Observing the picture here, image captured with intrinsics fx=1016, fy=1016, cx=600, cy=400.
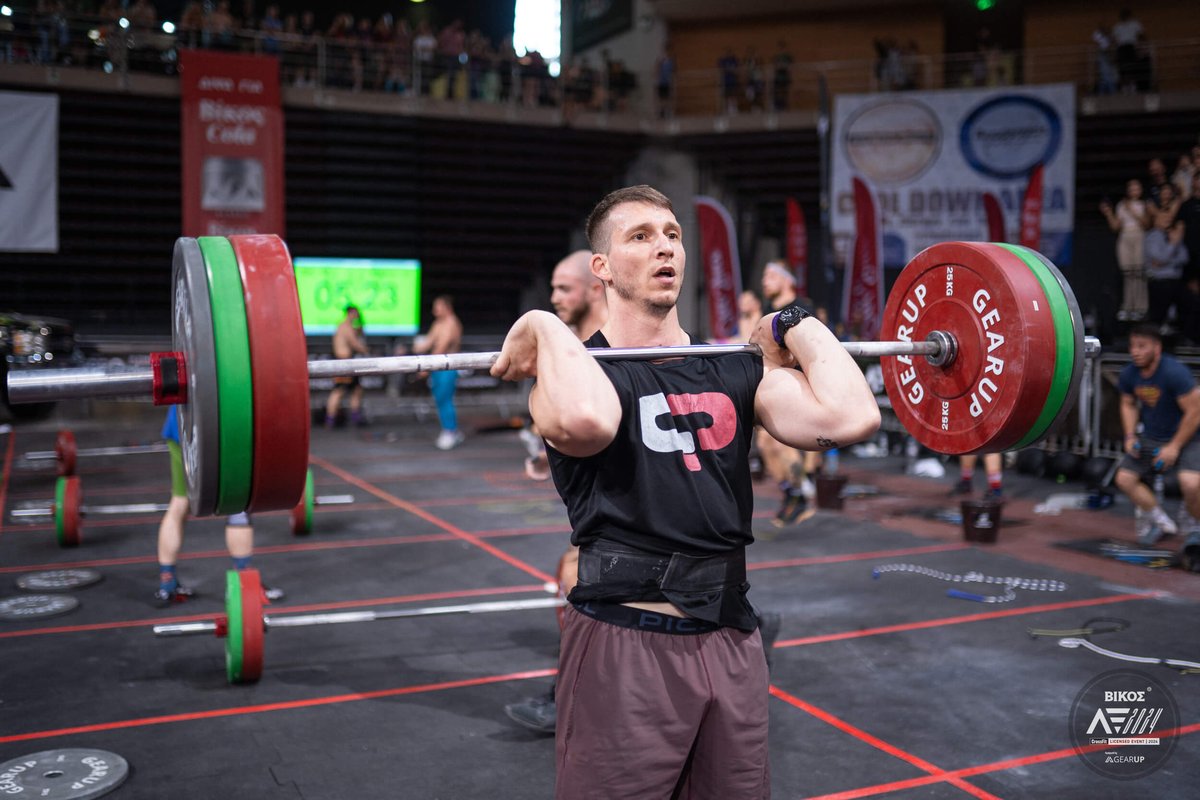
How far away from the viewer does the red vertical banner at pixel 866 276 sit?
1270cm

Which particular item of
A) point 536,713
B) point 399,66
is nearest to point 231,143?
point 399,66

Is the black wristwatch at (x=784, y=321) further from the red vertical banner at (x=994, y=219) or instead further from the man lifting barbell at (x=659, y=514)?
the red vertical banner at (x=994, y=219)

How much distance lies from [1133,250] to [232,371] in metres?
13.3

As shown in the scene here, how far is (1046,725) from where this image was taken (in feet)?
12.5

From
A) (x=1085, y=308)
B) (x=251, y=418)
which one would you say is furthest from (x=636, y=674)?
(x=1085, y=308)

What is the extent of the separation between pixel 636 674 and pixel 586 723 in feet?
0.44

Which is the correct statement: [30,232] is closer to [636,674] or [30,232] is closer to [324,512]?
[324,512]

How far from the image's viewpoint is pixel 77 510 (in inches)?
263

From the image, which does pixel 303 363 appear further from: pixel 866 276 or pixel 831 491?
pixel 866 276

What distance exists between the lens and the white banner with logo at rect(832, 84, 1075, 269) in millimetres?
15125

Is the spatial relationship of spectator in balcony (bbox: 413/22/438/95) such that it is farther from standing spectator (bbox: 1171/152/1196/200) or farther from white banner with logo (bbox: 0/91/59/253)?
standing spectator (bbox: 1171/152/1196/200)

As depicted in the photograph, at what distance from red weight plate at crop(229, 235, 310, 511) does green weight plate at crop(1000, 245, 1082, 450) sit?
1.74m

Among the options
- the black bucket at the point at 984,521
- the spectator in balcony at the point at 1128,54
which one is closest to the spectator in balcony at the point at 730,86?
the spectator in balcony at the point at 1128,54

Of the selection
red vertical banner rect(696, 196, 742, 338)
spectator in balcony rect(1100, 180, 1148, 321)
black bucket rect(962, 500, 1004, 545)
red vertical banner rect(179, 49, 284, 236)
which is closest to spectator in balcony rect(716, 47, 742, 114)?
red vertical banner rect(696, 196, 742, 338)
